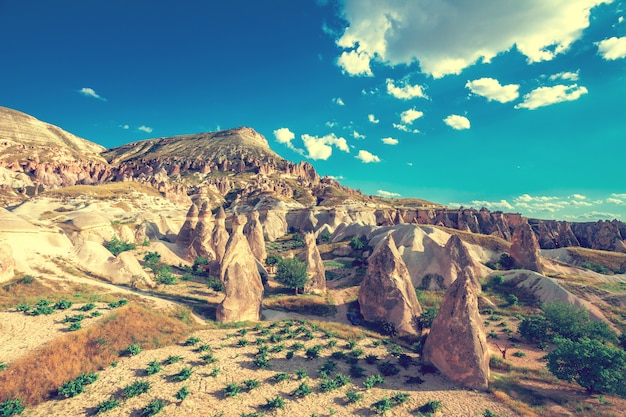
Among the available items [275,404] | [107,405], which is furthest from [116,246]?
[275,404]

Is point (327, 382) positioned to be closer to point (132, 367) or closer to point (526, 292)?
point (132, 367)

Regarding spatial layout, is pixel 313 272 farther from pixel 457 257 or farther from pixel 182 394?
pixel 182 394

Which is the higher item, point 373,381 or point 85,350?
point 373,381

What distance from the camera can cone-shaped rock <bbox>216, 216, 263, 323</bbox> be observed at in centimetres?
3014

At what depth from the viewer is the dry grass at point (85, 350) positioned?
1658cm

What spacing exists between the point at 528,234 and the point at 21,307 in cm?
6612

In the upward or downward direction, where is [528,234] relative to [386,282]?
upward

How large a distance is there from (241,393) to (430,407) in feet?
37.9

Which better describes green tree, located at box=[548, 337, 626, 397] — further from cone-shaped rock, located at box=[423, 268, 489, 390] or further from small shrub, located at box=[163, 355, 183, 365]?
small shrub, located at box=[163, 355, 183, 365]

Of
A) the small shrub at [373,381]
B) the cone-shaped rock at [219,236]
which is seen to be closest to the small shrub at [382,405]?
the small shrub at [373,381]

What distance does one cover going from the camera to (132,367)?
1989 cm

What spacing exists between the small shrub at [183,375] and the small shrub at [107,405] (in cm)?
329

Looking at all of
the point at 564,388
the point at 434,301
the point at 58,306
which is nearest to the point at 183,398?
the point at 58,306

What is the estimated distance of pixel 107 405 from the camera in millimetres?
16016
